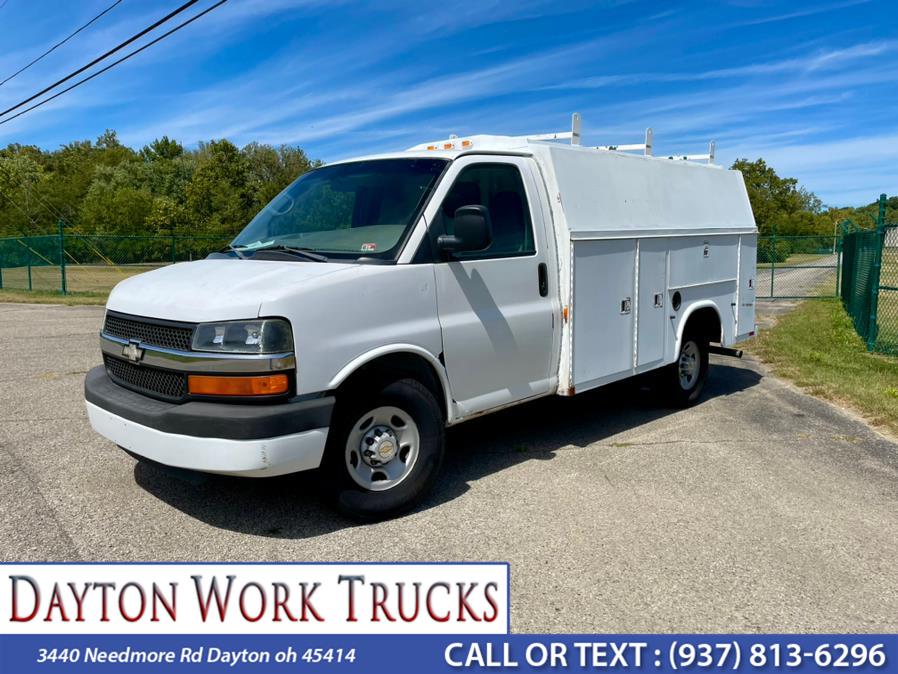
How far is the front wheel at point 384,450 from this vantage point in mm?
4168

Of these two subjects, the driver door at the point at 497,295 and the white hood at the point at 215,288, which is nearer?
the white hood at the point at 215,288

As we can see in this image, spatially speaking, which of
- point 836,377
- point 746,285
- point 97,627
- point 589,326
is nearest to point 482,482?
point 589,326

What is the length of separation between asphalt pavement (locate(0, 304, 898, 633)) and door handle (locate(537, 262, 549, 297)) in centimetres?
131

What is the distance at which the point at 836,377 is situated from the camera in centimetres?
Answer: 880

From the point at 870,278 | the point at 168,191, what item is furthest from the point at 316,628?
the point at 168,191

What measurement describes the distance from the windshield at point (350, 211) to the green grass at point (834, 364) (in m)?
4.89

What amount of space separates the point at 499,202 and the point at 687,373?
3.35m

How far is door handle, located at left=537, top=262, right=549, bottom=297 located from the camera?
17.4 feet

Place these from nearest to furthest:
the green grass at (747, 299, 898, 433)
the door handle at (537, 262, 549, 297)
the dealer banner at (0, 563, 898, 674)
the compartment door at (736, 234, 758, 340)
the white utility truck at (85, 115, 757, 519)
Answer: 1. the dealer banner at (0, 563, 898, 674)
2. the white utility truck at (85, 115, 757, 519)
3. the door handle at (537, 262, 549, 297)
4. the green grass at (747, 299, 898, 433)
5. the compartment door at (736, 234, 758, 340)

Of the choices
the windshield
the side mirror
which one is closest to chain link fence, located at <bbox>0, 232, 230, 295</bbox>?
the windshield

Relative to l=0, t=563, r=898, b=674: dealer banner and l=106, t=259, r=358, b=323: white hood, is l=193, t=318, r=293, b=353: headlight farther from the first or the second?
l=0, t=563, r=898, b=674: dealer banner

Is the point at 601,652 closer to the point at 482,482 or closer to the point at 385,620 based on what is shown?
the point at 385,620

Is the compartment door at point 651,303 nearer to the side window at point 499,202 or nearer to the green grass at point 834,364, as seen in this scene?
the side window at point 499,202

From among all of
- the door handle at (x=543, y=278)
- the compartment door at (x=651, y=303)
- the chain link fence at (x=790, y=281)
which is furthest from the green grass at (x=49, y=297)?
the chain link fence at (x=790, y=281)
